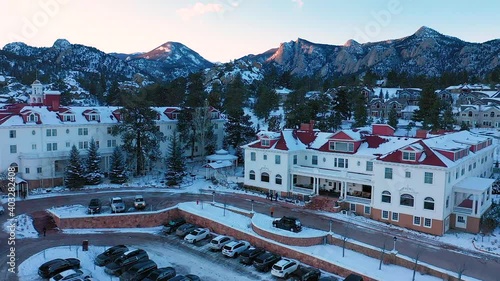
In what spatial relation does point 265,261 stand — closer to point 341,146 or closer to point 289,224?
point 289,224

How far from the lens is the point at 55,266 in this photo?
2638cm

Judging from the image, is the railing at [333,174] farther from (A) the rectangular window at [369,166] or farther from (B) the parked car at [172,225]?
(B) the parked car at [172,225]

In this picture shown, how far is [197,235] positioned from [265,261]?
7.57 meters

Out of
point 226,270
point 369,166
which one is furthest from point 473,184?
point 226,270

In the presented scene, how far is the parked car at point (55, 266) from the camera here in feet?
85.1

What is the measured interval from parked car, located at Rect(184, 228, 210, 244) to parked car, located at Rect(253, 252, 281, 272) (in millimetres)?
6499

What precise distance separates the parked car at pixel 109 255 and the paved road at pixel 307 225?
123 inches

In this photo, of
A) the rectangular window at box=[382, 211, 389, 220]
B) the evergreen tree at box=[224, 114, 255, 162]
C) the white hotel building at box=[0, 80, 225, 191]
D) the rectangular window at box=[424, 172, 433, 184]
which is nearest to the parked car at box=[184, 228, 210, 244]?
the rectangular window at box=[382, 211, 389, 220]

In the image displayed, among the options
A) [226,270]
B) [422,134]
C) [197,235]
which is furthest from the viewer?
[422,134]

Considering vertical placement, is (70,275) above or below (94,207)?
below

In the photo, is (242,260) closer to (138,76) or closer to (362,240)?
(362,240)

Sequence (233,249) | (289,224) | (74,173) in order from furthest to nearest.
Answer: (74,173)
(289,224)
(233,249)

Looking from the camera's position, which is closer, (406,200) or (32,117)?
Answer: (406,200)

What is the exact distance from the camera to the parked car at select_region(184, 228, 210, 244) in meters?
33.1
